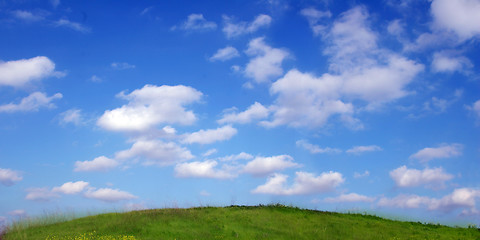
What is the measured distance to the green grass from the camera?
107ft

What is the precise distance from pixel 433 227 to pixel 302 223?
13974 mm

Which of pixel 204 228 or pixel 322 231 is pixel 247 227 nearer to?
pixel 204 228

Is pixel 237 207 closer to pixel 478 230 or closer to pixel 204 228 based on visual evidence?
pixel 204 228

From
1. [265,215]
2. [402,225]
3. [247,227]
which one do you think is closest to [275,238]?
[247,227]

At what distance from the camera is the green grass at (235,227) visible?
Result: 32662mm

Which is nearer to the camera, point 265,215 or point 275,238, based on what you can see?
point 275,238

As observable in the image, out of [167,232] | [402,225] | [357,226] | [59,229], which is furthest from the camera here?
[402,225]

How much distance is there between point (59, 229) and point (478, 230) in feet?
126

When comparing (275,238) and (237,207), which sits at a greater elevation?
(237,207)

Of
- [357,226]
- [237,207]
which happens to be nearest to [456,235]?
[357,226]

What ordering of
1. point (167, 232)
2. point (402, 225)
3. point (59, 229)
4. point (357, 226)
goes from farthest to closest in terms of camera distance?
point (402, 225) < point (357, 226) < point (59, 229) < point (167, 232)

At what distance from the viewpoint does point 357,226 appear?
3684 cm

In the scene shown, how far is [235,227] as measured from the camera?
34312 millimetres

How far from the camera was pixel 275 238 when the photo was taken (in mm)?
32625
